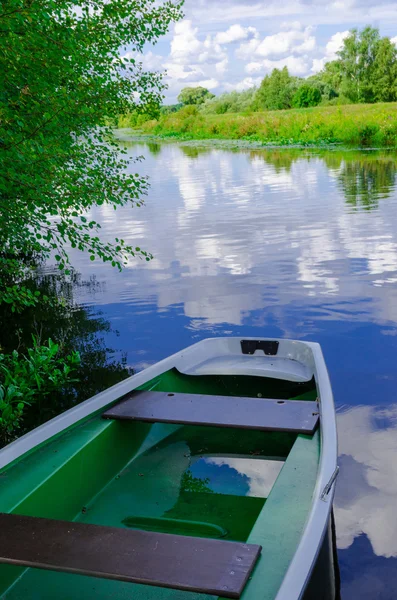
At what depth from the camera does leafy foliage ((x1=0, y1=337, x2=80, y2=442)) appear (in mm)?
5922

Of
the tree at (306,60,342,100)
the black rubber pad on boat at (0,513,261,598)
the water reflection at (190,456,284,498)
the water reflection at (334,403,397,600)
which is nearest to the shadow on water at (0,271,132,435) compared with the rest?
the water reflection at (190,456,284,498)

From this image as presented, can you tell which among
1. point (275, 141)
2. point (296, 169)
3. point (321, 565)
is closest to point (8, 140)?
point (321, 565)

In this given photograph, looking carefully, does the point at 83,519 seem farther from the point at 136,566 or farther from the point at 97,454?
the point at 136,566

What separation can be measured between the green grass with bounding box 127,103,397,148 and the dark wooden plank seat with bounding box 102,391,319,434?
2856 centimetres

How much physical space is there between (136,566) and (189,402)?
1.90 meters

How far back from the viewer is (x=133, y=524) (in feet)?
12.7

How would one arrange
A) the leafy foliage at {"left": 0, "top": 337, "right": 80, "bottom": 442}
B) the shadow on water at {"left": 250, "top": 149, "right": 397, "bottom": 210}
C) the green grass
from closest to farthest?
the leafy foliage at {"left": 0, "top": 337, "right": 80, "bottom": 442} < the shadow on water at {"left": 250, "top": 149, "right": 397, "bottom": 210} < the green grass

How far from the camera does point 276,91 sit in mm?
73812

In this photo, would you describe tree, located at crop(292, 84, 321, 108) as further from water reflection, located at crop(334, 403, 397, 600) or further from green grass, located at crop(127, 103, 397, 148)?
water reflection, located at crop(334, 403, 397, 600)

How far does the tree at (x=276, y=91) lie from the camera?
72375 millimetres

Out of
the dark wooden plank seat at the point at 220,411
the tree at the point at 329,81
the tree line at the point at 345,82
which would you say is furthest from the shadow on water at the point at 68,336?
the tree at the point at 329,81

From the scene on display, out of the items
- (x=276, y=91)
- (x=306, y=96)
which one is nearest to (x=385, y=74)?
(x=306, y=96)

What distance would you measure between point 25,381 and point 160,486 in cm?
280

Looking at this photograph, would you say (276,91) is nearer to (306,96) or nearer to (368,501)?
(306,96)
